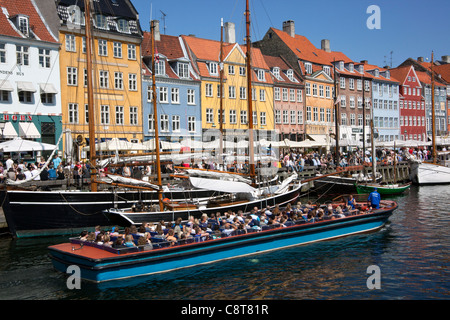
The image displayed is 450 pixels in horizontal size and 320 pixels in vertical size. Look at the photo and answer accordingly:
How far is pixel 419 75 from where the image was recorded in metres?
86.9

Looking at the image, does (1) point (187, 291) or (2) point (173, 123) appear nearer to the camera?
(1) point (187, 291)

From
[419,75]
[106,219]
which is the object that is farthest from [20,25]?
[419,75]

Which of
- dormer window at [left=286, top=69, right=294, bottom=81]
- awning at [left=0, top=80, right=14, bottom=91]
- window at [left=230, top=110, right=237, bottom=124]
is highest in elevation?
dormer window at [left=286, top=69, right=294, bottom=81]

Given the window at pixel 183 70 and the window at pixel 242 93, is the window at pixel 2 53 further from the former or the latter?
the window at pixel 242 93

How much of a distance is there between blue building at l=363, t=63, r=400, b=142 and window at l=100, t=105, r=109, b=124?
4566 centimetres

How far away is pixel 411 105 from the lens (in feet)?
270

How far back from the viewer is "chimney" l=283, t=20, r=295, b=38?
222 feet

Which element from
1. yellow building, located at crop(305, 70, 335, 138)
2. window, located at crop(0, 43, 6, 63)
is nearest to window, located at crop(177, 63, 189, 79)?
window, located at crop(0, 43, 6, 63)

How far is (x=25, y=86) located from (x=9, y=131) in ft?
14.1

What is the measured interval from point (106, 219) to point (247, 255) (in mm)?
9143

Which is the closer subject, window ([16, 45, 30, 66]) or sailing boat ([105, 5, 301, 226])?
Answer: sailing boat ([105, 5, 301, 226])

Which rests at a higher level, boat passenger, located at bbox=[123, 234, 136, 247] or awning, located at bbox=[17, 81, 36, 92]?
awning, located at bbox=[17, 81, 36, 92]

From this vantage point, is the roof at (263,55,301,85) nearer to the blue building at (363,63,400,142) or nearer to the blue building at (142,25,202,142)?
the blue building at (142,25,202,142)
